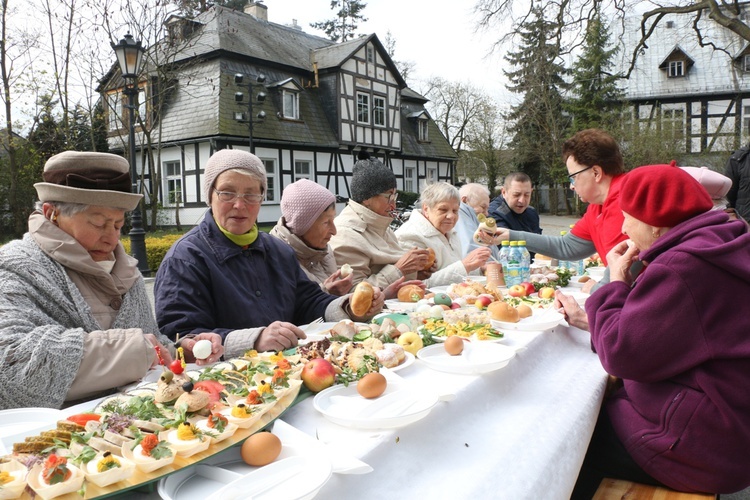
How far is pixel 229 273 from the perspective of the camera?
2.44 metres

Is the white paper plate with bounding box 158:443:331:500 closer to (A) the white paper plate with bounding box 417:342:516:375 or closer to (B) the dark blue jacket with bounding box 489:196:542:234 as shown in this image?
(A) the white paper plate with bounding box 417:342:516:375

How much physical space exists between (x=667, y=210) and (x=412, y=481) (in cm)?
130

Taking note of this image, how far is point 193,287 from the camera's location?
2303 mm

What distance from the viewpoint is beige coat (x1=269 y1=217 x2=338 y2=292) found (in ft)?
10.7

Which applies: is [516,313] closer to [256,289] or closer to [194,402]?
[256,289]

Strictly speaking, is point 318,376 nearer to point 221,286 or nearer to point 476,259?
point 221,286

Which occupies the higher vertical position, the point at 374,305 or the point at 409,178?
the point at 409,178

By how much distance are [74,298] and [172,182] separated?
18.3 meters

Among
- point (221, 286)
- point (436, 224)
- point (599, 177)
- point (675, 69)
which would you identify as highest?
point (675, 69)

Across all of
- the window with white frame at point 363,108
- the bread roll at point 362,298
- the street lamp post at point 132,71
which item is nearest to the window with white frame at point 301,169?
the window with white frame at point 363,108

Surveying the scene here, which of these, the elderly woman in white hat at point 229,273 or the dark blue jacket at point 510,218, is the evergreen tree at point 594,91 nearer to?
the dark blue jacket at point 510,218

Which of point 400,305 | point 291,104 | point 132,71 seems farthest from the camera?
point 291,104

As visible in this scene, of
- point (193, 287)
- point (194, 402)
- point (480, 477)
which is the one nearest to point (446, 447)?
point (480, 477)

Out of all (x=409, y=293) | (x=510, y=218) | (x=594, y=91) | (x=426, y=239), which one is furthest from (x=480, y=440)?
(x=594, y=91)
